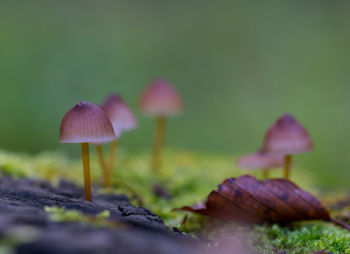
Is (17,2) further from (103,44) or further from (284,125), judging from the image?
(284,125)

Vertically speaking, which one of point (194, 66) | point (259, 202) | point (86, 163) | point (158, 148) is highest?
Answer: point (194, 66)

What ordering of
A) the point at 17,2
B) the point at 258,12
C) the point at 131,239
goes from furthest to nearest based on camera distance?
the point at 258,12, the point at 17,2, the point at 131,239

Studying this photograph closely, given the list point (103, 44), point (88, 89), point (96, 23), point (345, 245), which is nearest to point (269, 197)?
point (345, 245)

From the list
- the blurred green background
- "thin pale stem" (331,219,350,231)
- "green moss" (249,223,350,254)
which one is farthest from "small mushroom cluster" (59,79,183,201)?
the blurred green background

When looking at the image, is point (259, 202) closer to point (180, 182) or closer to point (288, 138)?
point (288, 138)

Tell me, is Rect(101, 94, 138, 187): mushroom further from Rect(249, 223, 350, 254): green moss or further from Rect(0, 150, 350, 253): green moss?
Rect(249, 223, 350, 254): green moss

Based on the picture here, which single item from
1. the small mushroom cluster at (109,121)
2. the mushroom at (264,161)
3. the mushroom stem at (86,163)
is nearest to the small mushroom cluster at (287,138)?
the mushroom at (264,161)

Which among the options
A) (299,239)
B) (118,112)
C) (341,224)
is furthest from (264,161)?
(118,112)
